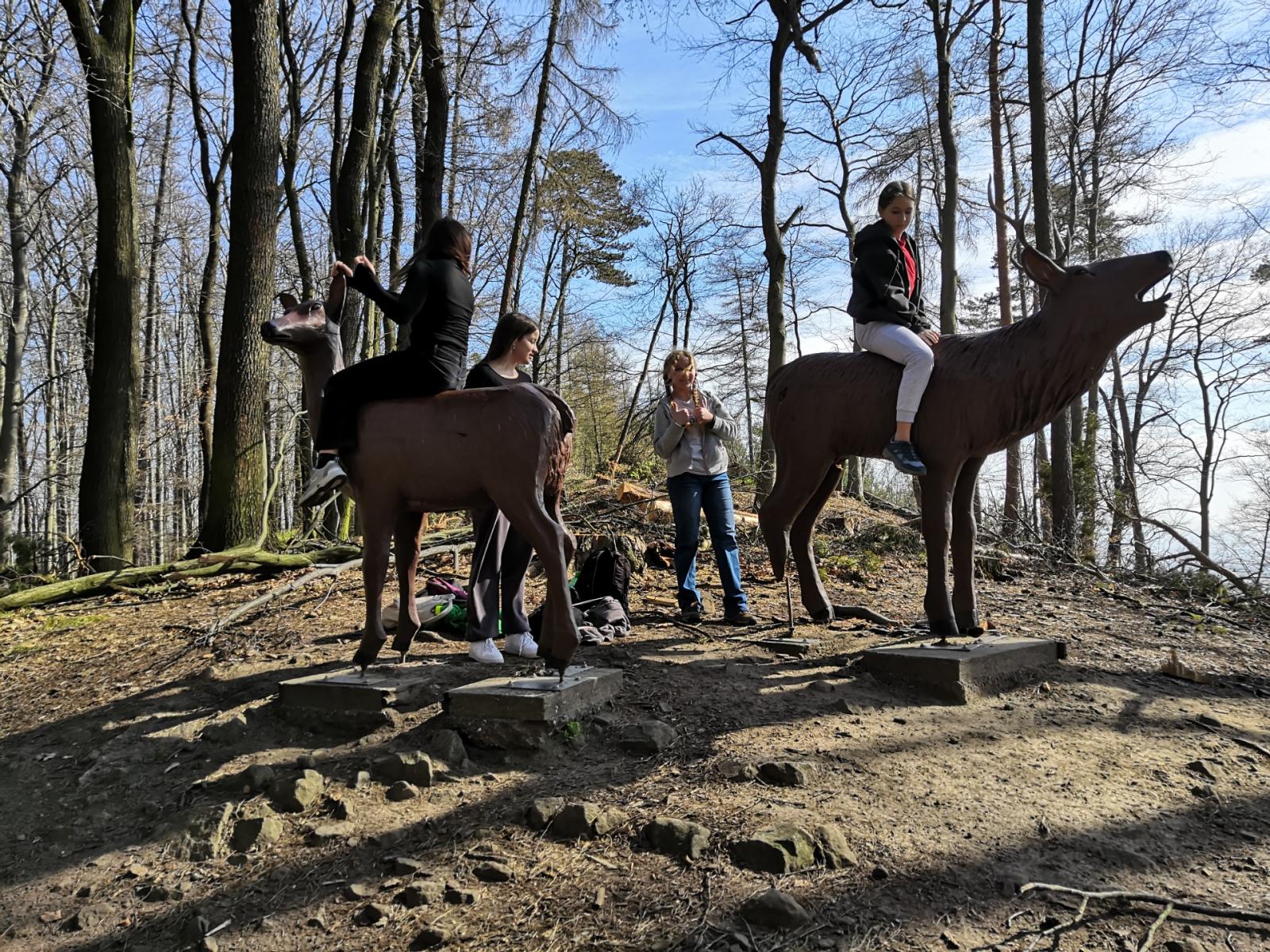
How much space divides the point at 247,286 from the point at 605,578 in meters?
5.43

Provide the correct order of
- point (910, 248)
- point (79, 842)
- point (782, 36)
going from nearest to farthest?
point (79, 842), point (910, 248), point (782, 36)

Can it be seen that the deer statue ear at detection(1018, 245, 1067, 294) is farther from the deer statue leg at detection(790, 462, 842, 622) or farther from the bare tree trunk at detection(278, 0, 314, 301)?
the bare tree trunk at detection(278, 0, 314, 301)

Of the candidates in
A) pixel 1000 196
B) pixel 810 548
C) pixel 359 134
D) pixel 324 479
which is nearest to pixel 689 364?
pixel 810 548

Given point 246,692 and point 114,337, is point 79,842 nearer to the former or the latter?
point 246,692

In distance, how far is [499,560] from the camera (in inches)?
183

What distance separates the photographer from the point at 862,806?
301 centimetres

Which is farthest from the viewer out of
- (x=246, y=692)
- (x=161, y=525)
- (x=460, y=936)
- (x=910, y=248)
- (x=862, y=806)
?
(x=161, y=525)

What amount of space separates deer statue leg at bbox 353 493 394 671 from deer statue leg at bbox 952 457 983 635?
3.23 m

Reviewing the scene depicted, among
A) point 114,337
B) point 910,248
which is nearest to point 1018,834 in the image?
point 910,248

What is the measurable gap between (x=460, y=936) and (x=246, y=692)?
2.70 meters

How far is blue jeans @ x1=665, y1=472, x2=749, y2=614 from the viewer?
597 centimetres

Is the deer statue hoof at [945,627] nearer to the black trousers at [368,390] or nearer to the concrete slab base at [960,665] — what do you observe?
the concrete slab base at [960,665]

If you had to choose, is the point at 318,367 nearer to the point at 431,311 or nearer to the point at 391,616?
the point at 431,311

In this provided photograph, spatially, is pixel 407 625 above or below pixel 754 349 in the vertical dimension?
Answer: below
